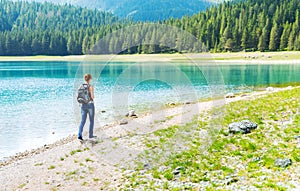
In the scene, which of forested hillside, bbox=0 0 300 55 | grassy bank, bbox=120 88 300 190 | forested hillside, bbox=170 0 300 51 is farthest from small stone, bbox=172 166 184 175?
forested hillside, bbox=170 0 300 51

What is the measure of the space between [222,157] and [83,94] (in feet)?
22.6

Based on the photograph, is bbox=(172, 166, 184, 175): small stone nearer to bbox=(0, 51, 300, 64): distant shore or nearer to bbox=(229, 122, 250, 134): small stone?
bbox=(229, 122, 250, 134): small stone

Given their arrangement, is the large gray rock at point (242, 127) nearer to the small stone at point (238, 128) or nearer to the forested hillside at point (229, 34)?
the small stone at point (238, 128)

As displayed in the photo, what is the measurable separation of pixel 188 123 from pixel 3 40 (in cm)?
18769

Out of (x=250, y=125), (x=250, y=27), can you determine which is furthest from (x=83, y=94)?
(x=250, y=27)

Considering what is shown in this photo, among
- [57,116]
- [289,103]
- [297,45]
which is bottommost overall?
[57,116]

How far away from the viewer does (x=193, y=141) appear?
14242 mm

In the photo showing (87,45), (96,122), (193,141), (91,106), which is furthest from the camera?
(87,45)

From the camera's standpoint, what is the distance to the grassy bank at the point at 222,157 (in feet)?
30.3

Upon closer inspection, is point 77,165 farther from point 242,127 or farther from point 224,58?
point 224,58

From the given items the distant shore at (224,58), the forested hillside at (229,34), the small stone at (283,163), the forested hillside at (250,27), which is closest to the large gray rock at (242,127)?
the small stone at (283,163)

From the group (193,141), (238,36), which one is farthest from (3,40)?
(193,141)

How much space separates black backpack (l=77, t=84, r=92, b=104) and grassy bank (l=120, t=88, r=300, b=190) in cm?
330

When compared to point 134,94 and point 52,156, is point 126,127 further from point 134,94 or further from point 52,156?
point 134,94
